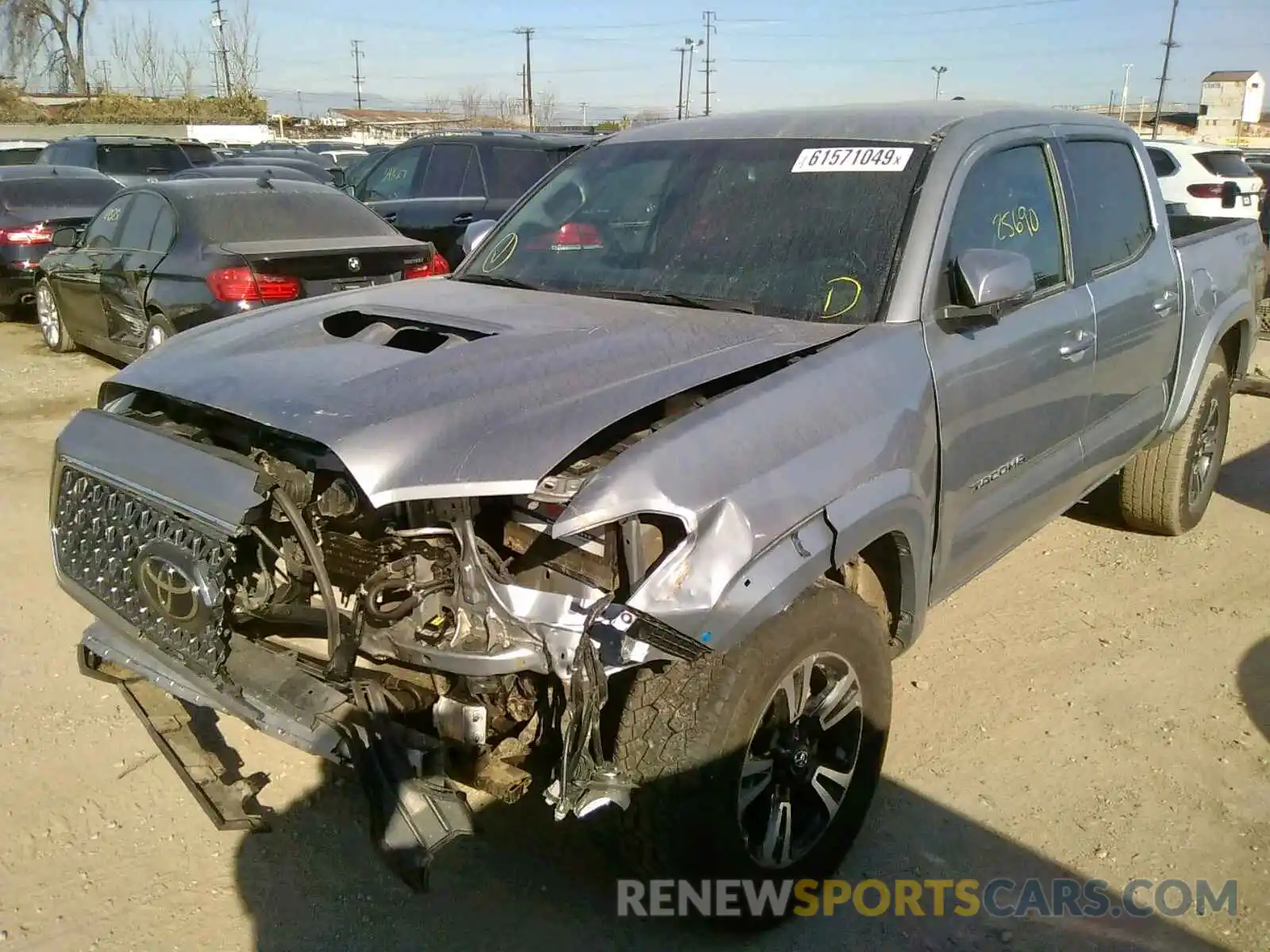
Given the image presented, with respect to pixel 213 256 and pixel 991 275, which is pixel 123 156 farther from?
pixel 991 275

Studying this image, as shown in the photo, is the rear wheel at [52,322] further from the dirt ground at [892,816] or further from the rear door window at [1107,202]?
the rear door window at [1107,202]

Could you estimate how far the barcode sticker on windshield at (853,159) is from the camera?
11.1 ft

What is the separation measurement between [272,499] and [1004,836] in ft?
7.45

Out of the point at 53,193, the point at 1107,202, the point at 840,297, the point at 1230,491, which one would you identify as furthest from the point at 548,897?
the point at 53,193

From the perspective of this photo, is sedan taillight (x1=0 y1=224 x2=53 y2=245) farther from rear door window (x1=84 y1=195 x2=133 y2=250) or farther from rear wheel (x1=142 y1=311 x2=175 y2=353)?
rear wheel (x1=142 y1=311 x2=175 y2=353)

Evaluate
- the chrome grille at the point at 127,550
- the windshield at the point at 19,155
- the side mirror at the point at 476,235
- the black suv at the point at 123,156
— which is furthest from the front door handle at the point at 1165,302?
the windshield at the point at 19,155

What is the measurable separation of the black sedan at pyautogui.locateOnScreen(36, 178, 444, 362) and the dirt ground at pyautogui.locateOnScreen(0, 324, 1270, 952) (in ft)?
9.20

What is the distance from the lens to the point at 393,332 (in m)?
3.34

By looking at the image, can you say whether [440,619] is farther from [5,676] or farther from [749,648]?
[5,676]

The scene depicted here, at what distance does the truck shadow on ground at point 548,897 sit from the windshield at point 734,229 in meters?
1.57

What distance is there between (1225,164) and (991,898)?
12.6 m

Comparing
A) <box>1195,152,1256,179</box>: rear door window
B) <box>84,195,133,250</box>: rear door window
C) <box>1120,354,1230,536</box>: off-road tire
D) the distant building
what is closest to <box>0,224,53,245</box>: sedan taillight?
<box>84,195,133,250</box>: rear door window

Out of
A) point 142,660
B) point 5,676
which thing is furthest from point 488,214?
point 142,660

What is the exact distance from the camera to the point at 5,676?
394 centimetres
